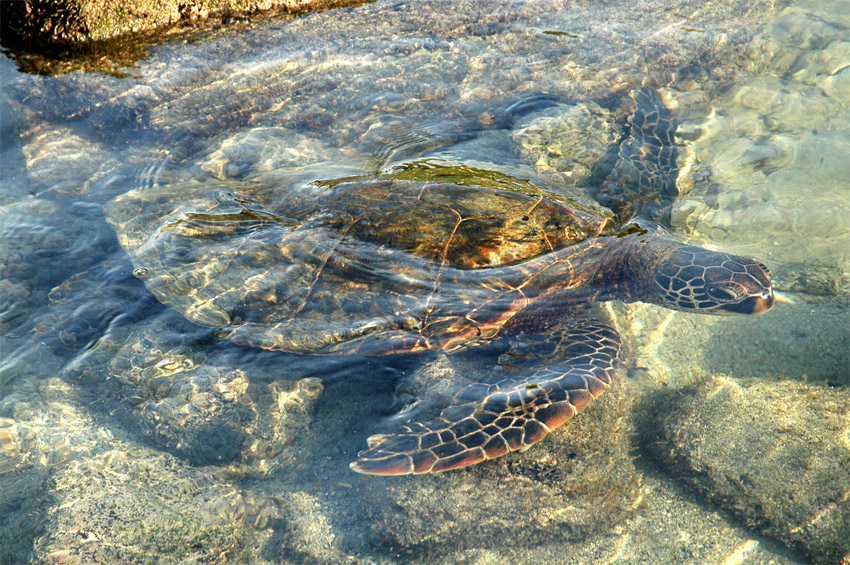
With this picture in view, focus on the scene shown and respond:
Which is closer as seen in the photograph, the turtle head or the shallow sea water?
the shallow sea water

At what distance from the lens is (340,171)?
489 cm

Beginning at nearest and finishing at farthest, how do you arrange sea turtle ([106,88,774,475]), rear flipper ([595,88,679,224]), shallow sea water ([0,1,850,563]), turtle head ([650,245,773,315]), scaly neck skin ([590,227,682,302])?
1. shallow sea water ([0,1,850,563])
2. sea turtle ([106,88,774,475])
3. turtle head ([650,245,773,315])
4. scaly neck skin ([590,227,682,302])
5. rear flipper ([595,88,679,224])

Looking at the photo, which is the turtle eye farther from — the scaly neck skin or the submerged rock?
the submerged rock

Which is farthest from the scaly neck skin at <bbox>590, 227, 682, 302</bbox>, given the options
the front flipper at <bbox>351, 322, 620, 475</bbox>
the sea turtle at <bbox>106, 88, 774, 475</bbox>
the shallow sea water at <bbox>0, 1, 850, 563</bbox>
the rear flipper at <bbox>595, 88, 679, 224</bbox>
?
the front flipper at <bbox>351, 322, 620, 475</bbox>

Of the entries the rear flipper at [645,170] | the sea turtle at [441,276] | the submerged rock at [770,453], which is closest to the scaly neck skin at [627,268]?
the sea turtle at [441,276]

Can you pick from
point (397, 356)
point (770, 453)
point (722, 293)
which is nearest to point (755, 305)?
point (722, 293)

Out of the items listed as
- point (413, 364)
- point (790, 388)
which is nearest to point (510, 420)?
point (413, 364)

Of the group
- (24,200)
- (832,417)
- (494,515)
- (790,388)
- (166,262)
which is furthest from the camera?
(24,200)

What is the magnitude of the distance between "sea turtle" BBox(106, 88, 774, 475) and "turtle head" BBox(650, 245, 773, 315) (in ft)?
0.03

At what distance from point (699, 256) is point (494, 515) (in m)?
2.62

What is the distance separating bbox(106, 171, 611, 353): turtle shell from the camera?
381cm

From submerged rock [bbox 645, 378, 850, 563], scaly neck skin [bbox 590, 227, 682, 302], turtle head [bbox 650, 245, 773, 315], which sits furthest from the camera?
scaly neck skin [bbox 590, 227, 682, 302]

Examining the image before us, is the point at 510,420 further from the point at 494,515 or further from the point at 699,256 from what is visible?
the point at 699,256

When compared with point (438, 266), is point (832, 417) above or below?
below
